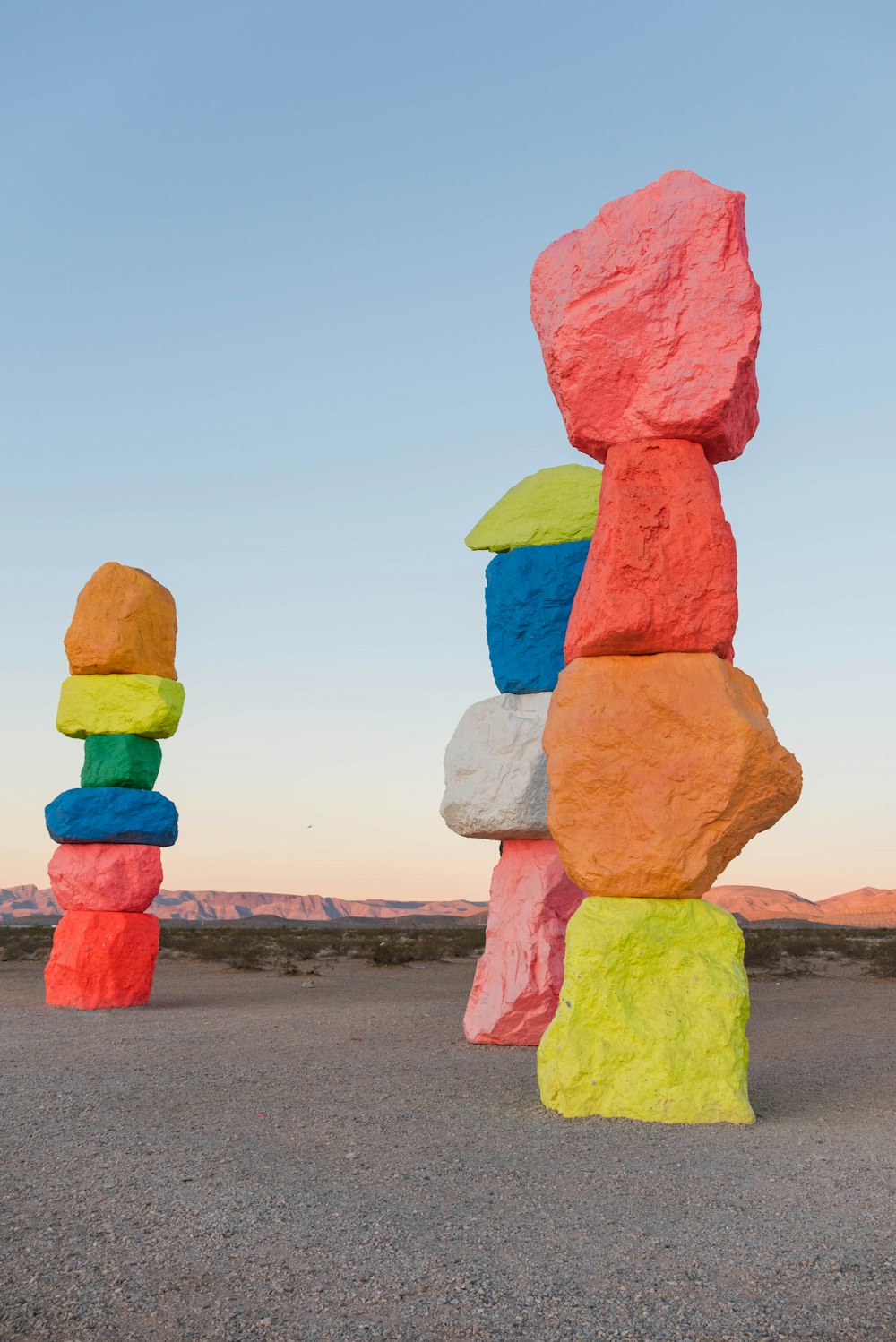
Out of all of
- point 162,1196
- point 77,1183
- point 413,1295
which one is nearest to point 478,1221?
point 413,1295

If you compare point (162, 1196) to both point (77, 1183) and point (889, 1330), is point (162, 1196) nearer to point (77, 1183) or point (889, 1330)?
point (77, 1183)

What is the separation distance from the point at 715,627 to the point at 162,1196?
4549 mm

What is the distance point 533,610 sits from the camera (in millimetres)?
10414

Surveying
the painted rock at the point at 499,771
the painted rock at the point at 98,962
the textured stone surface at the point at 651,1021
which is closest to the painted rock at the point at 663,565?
Answer: the textured stone surface at the point at 651,1021

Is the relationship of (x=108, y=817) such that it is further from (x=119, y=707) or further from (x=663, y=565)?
(x=663, y=565)

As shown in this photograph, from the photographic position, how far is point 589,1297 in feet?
11.9

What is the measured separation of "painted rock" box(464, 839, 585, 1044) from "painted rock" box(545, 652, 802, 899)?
3152 millimetres

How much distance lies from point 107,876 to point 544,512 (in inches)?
260

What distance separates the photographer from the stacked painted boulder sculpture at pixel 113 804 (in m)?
12.5

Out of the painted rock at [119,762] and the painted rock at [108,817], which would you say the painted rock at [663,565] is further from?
the painted rock at [119,762]

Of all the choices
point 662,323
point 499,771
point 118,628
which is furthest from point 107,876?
point 662,323

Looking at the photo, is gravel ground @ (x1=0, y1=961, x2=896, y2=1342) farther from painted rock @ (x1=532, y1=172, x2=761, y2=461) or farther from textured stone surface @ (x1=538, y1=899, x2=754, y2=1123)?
painted rock @ (x1=532, y1=172, x2=761, y2=461)

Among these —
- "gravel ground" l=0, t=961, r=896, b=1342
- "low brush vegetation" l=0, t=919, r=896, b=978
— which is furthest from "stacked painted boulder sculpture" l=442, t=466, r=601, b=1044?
"low brush vegetation" l=0, t=919, r=896, b=978

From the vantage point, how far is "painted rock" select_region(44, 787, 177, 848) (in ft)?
41.3
